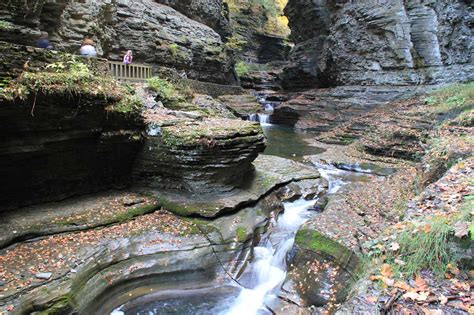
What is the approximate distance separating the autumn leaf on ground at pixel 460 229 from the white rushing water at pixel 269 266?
3889 mm

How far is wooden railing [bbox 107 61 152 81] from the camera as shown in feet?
45.5

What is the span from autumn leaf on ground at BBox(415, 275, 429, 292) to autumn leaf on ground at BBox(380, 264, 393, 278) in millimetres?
298

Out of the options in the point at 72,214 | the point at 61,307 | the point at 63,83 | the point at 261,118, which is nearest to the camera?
the point at 61,307

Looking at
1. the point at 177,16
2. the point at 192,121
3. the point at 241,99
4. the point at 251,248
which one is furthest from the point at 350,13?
the point at 251,248

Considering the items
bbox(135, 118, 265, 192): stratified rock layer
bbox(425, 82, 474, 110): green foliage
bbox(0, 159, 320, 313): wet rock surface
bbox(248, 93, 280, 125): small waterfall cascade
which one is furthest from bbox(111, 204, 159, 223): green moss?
bbox(248, 93, 280, 125): small waterfall cascade

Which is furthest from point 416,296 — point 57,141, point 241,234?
point 57,141

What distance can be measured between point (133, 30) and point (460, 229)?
2178 cm

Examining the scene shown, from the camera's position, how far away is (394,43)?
21.9 m

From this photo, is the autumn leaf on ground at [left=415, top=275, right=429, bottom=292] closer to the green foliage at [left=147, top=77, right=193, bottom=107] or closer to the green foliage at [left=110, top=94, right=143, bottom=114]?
the green foliage at [left=110, top=94, right=143, bottom=114]

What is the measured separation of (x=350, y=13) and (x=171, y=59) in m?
15.0

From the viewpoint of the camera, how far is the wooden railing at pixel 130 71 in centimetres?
1388

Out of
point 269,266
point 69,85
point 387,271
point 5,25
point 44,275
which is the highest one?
point 5,25

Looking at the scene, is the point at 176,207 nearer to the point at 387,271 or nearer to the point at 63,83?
the point at 63,83

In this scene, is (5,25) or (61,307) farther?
(5,25)
